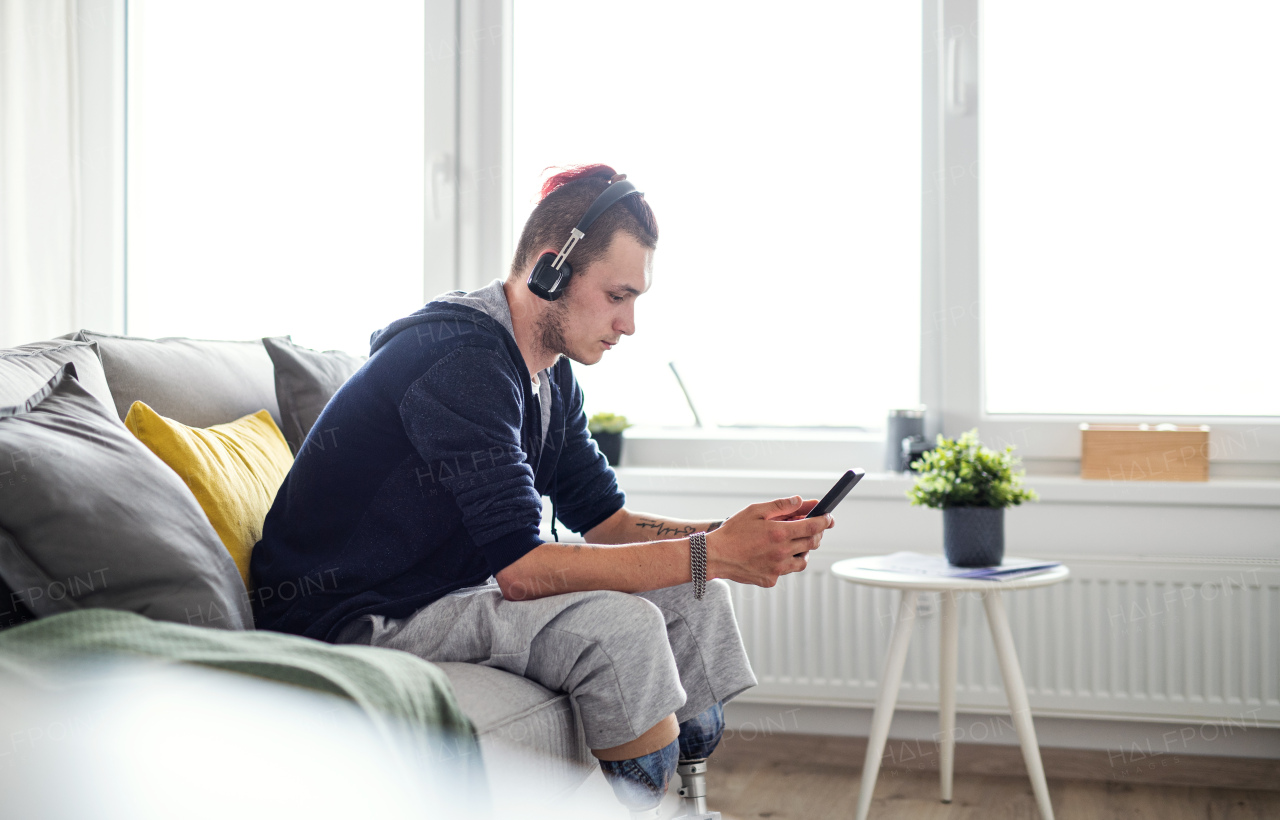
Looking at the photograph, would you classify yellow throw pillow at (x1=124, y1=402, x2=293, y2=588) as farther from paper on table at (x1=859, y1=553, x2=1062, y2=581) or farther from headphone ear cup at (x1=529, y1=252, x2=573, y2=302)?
paper on table at (x1=859, y1=553, x2=1062, y2=581)

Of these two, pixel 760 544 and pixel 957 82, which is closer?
pixel 760 544

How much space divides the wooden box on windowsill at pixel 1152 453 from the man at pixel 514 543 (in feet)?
3.79

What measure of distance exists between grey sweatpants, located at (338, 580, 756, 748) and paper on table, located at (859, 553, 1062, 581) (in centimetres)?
74

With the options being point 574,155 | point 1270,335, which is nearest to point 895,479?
point 1270,335

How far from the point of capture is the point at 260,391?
1.74m

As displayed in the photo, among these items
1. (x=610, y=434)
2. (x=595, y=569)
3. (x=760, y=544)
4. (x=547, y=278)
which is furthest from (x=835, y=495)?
(x=610, y=434)

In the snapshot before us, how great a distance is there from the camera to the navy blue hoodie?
1.27 m

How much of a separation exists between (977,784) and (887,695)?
42 centimetres

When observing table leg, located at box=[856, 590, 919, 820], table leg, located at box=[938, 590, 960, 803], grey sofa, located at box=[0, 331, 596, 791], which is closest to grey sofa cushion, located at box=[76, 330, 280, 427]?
grey sofa, located at box=[0, 331, 596, 791]

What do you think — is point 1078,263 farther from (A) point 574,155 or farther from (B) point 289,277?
(B) point 289,277

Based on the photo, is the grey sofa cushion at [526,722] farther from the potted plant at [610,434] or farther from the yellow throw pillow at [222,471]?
the potted plant at [610,434]

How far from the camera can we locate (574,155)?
8.79 ft

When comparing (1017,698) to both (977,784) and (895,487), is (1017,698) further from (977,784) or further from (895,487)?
(895,487)

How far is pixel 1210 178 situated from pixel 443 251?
5.83 ft
